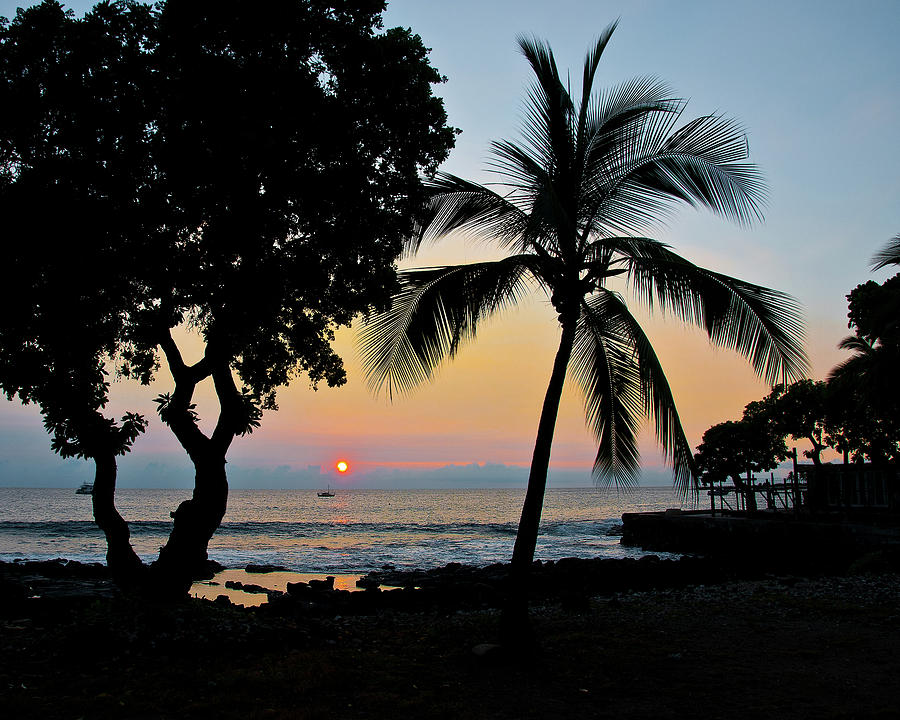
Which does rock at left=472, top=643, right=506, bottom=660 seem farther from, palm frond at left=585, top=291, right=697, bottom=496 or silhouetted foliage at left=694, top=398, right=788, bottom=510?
silhouetted foliage at left=694, top=398, right=788, bottom=510

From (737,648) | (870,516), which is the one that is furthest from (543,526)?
(737,648)

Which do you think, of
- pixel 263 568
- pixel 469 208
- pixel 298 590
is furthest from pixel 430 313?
pixel 263 568

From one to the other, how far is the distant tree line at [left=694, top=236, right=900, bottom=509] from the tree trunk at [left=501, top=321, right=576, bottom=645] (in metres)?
2.56

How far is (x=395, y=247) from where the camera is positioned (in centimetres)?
996

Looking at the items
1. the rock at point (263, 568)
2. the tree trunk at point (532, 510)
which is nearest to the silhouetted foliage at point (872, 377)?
the tree trunk at point (532, 510)

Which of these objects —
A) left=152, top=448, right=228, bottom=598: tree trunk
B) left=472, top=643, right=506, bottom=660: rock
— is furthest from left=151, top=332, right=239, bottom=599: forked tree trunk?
left=472, top=643, right=506, bottom=660: rock

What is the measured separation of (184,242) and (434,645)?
657 centimetres

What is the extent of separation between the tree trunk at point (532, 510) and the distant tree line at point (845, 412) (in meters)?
2.56

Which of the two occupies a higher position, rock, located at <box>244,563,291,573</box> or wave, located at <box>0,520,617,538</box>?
rock, located at <box>244,563,291,573</box>

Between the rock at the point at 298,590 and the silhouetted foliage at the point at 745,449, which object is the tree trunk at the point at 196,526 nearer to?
the rock at the point at 298,590

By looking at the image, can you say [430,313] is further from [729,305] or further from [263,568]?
[263,568]

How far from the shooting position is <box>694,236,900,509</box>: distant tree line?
62.2ft

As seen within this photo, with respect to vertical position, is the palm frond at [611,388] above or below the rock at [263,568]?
above

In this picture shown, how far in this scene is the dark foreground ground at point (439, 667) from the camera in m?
6.07
